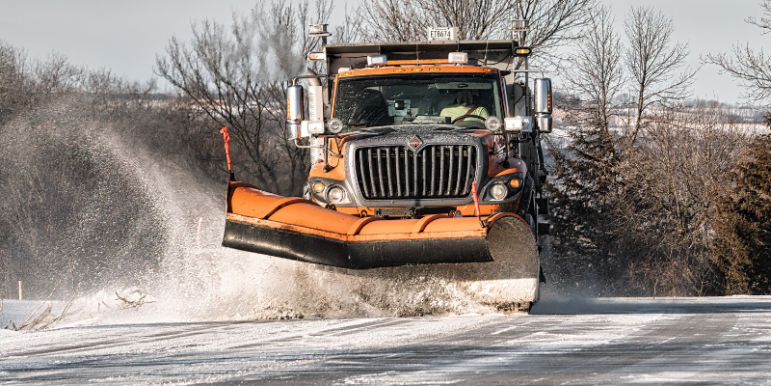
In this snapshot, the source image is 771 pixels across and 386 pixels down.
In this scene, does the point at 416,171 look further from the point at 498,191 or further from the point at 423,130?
the point at 498,191

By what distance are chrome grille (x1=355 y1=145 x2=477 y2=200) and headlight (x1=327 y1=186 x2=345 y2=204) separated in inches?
8.0

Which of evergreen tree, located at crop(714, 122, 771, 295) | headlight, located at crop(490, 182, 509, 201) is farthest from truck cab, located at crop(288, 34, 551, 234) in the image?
evergreen tree, located at crop(714, 122, 771, 295)

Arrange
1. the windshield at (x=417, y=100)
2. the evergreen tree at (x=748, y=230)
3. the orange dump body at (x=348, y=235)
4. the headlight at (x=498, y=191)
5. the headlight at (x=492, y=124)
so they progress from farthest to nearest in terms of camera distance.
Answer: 1. the evergreen tree at (x=748, y=230)
2. the windshield at (x=417, y=100)
3. the headlight at (x=492, y=124)
4. the headlight at (x=498, y=191)
5. the orange dump body at (x=348, y=235)

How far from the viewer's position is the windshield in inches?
336

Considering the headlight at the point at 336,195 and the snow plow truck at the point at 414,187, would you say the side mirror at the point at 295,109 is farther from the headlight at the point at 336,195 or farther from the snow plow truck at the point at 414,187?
the headlight at the point at 336,195

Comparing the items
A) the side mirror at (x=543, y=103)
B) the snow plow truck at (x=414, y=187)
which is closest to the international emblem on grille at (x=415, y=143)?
the snow plow truck at (x=414, y=187)

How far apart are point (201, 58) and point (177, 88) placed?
2196 millimetres

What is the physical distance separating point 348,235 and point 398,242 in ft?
1.32

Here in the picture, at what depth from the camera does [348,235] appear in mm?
6703

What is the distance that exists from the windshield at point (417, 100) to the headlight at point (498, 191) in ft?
3.83

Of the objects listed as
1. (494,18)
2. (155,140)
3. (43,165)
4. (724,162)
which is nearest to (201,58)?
(155,140)

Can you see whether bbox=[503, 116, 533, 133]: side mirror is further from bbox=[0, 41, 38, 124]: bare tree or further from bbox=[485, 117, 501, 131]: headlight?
bbox=[0, 41, 38, 124]: bare tree

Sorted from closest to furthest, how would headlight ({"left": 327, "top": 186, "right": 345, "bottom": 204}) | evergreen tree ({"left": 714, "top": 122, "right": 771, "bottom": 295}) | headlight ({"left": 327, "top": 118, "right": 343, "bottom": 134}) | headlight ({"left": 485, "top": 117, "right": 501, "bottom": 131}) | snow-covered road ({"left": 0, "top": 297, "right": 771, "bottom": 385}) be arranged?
snow-covered road ({"left": 0, "top": 297, "right": 771, "bottom": 385}) < headlight ({"left": 327, "top": 186, "right": 345, "bottom": 204}) < headlight ({"left": 485, "top": 117, "right": 501, "bottom": 131}) < headlight ({"left": 327, "top": 118, "right": 343, "bottom": 134}) < evergreen tree ({"left": 714, "top": 122, "right": 771, "bottom": 295})

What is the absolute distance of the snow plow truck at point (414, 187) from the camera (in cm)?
666
